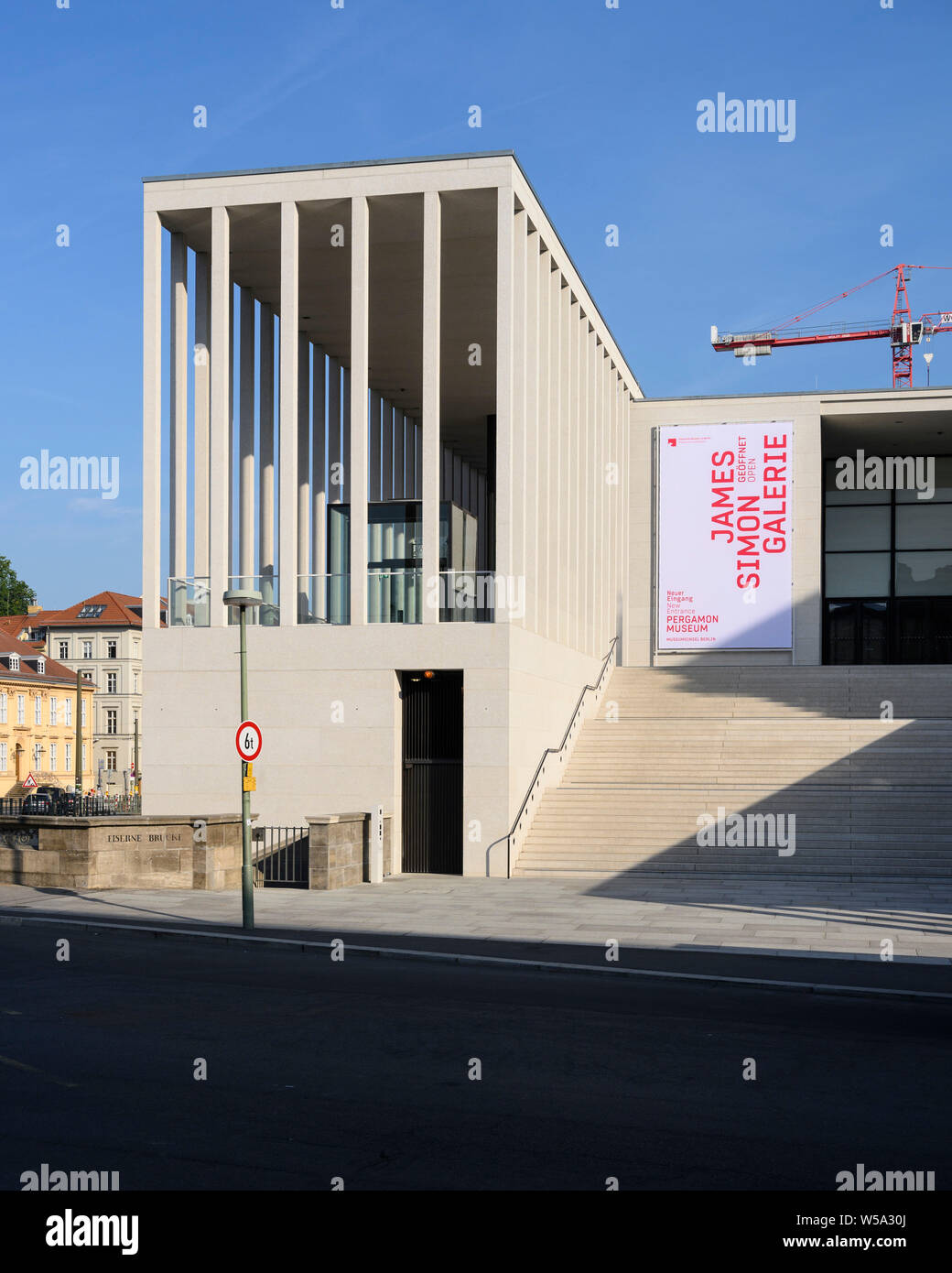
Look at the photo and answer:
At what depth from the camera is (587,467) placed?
35938mm

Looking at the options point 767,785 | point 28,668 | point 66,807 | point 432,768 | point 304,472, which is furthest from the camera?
point 28,668

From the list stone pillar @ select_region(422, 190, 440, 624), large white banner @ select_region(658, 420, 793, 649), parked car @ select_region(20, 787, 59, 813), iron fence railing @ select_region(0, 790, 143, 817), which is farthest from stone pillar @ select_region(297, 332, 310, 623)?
large white banner @ select_region(658, 420, 793, 649)

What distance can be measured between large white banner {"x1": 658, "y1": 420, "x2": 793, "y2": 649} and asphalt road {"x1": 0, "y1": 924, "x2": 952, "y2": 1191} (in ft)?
93.4

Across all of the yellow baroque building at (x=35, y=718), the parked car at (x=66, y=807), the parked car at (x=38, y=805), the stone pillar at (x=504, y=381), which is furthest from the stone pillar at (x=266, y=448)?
the yellow baroque building at (x=35, y=718)

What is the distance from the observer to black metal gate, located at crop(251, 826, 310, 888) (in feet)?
77.3

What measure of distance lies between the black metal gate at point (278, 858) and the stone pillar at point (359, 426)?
444 cm

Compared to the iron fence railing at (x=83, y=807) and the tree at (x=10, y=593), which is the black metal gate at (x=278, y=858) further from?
the tree at (x=10, y=593)

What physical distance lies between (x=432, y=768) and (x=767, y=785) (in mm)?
7098

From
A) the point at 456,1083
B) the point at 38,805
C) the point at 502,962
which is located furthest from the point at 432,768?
the point at 38,805

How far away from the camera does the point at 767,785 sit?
27688 millimetres

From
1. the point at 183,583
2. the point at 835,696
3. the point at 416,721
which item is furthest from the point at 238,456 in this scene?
the point at 835,696

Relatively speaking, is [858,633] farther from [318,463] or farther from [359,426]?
[359,426]

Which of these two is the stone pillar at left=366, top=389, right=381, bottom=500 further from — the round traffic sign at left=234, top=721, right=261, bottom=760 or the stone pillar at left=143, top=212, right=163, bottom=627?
the round traffic sign at left=234, top=721, right=261, bottom=760

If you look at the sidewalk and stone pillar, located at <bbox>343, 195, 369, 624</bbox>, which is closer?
the sidewalk
